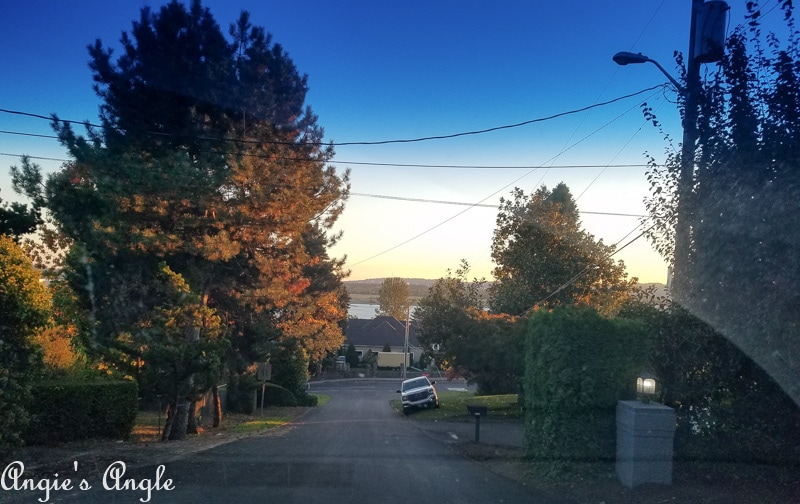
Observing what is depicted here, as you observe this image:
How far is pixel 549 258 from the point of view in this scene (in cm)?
2822

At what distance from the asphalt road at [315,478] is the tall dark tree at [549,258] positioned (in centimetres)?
1452

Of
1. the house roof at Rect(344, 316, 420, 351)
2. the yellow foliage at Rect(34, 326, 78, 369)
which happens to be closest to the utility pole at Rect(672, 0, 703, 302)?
the yellow foliage at Rect(34, 326, 78, 369)

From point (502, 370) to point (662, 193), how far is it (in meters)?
18.3

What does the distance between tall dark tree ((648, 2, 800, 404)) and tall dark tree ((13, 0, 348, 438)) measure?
12369 millimetres

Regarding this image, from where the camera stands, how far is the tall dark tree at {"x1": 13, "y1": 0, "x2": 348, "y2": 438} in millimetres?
18312

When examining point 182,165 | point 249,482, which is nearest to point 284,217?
point 182,165

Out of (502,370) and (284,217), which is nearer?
(284,217)

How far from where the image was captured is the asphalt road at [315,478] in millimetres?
8648

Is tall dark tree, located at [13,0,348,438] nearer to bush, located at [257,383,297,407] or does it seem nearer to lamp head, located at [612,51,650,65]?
lamp head, located at [612,51,650,65]

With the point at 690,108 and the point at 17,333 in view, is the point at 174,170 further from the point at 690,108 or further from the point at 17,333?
the point at 690,108

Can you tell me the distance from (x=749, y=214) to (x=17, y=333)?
10616mm

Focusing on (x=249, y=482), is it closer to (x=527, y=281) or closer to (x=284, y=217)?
(x=284, y=217)

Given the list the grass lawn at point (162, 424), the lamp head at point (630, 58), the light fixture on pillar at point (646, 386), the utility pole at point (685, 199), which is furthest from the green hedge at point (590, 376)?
the grass lawn at point (162, 424)

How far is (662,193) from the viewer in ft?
32.6
